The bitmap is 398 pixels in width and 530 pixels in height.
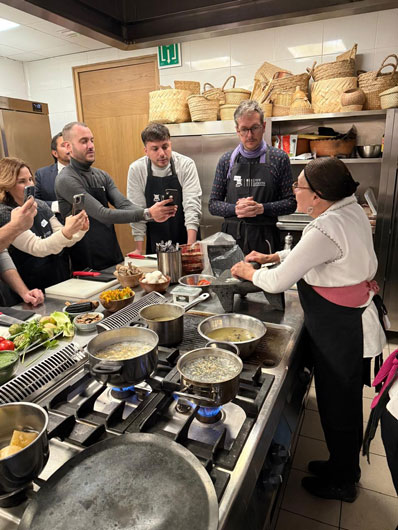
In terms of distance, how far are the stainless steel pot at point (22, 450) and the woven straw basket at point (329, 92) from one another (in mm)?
3660

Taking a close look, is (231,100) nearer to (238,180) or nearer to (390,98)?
(238,180)

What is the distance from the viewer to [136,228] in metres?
3.21

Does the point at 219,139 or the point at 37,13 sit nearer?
the point at 37,13

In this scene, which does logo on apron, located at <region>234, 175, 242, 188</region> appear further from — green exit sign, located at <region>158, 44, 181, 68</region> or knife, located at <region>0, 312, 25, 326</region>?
green exit sign, located at <region>158, 44, 181, 68</region>

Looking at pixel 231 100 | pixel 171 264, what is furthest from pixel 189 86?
pixel 171 264

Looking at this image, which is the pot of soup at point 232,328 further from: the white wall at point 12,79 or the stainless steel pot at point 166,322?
the white wall at point 12,79

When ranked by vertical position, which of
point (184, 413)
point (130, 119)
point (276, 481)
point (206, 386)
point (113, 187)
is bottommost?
point (276, 481)

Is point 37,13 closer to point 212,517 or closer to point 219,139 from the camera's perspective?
point 212,517

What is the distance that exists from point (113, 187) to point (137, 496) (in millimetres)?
2628

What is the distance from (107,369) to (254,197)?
7.42ft

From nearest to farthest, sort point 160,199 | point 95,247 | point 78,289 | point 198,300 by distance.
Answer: point 198,300 → point 78,289 → point 95,247 → point 160,199

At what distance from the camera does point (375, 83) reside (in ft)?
11.1

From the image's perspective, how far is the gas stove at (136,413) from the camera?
2.80 feet

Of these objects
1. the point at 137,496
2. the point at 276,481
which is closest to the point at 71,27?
the point at 137,496
